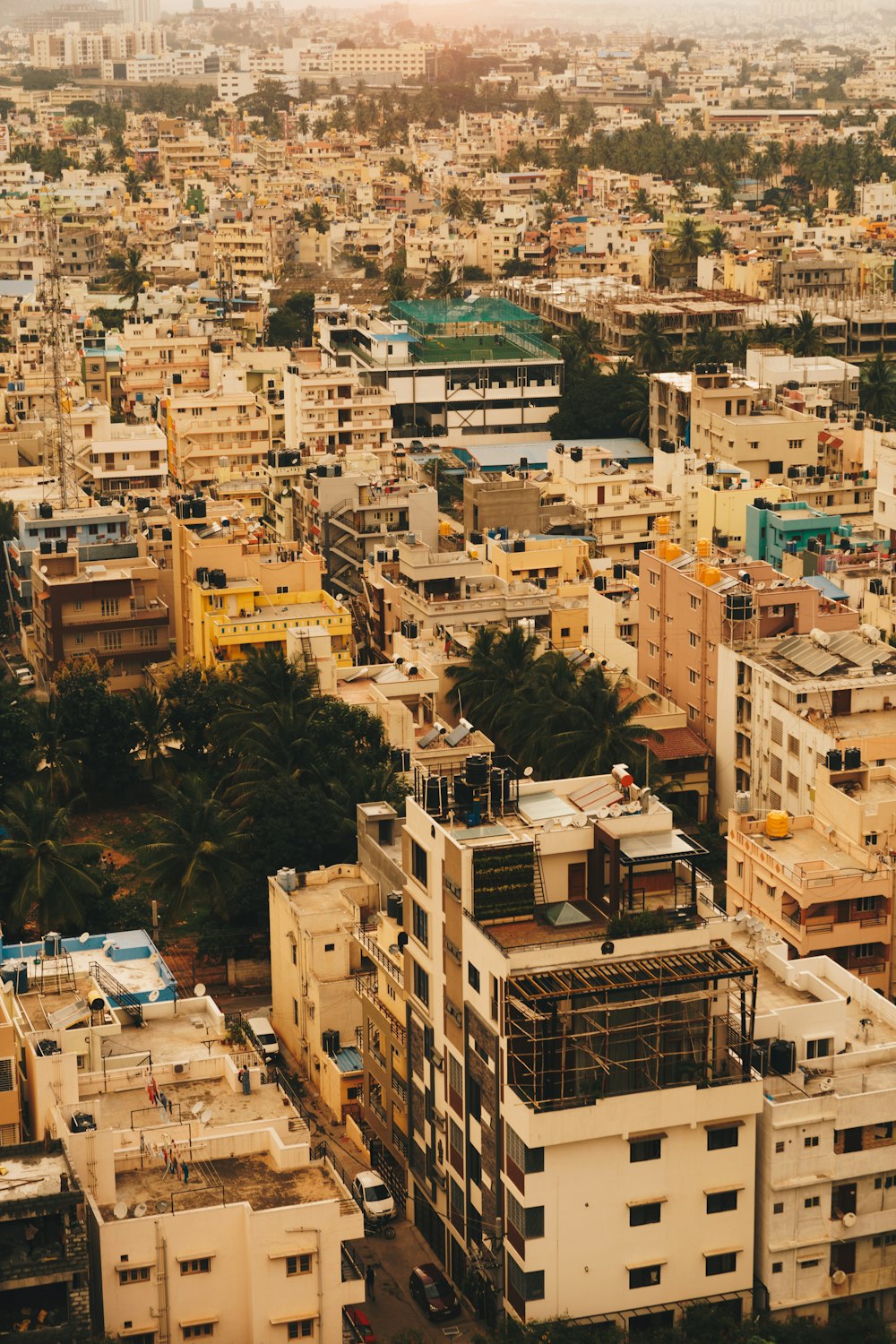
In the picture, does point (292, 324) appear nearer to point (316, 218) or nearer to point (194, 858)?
point (316, 218)

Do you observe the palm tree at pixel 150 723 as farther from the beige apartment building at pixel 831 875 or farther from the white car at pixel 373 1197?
the white car at pixel 373 1197

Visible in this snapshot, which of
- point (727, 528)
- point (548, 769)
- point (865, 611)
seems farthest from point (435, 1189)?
point (727, 528)

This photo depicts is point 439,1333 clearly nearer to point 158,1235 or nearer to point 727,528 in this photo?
point 158,1235

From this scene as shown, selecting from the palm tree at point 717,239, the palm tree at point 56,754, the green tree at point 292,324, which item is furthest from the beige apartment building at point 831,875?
the palm tree at point 717,239

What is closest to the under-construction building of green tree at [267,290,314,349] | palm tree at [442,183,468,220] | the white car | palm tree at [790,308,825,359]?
the white car

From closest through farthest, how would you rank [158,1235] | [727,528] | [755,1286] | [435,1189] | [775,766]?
[158,1235] < [755,1286] < [435,1189] < [775,766] < [727,528]

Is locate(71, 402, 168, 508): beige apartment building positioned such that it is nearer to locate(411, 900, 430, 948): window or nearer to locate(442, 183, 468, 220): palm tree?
locate(411, 900, 430, 948): window

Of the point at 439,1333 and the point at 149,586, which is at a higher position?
the point at 149,586
